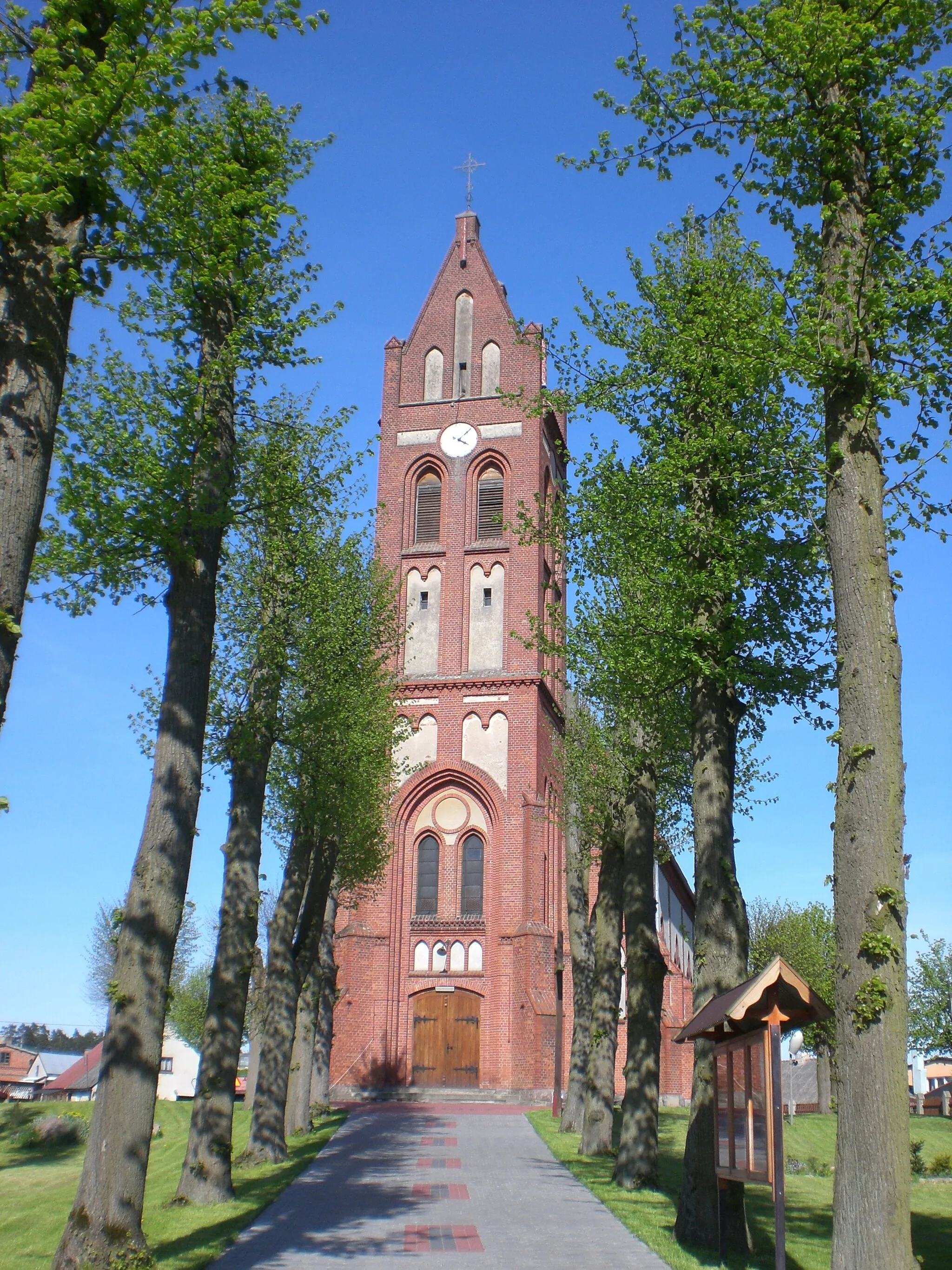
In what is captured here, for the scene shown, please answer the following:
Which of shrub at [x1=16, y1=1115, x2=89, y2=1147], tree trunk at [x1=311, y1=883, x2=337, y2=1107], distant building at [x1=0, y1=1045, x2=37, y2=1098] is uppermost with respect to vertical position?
tree trunk at [x1=311, y1=883, x2=337, y2=1107]

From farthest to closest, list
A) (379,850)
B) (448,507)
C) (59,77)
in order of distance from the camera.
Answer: (448,507), (379,850), (59,77)

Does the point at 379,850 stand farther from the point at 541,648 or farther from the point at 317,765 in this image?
the point at 541,648

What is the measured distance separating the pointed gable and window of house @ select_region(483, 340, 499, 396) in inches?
0.7

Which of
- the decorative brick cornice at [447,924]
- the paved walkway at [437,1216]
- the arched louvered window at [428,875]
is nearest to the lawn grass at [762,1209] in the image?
the paved walkway at [437,1216]

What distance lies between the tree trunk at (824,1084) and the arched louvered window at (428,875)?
21975 millimetres

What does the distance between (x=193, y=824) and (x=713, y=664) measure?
19.9 ft

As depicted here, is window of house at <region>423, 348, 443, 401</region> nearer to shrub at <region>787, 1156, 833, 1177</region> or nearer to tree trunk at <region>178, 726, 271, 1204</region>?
tree trunk at <region>178, 726, 271, 1204</region>

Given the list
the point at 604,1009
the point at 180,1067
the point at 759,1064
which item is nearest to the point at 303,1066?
the point at 604,1009

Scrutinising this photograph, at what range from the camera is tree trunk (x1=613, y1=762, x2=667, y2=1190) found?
16.5m

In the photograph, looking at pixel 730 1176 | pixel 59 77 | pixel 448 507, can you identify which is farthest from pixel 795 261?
pixel 448 507

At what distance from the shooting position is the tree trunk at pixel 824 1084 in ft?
159

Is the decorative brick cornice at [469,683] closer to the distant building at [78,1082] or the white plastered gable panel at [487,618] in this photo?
the white plastered gable panel at [487,618]

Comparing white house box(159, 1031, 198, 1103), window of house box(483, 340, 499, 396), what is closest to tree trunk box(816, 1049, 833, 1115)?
window of house box(483, 340, 499, 396)

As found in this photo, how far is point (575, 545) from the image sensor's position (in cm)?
1714
